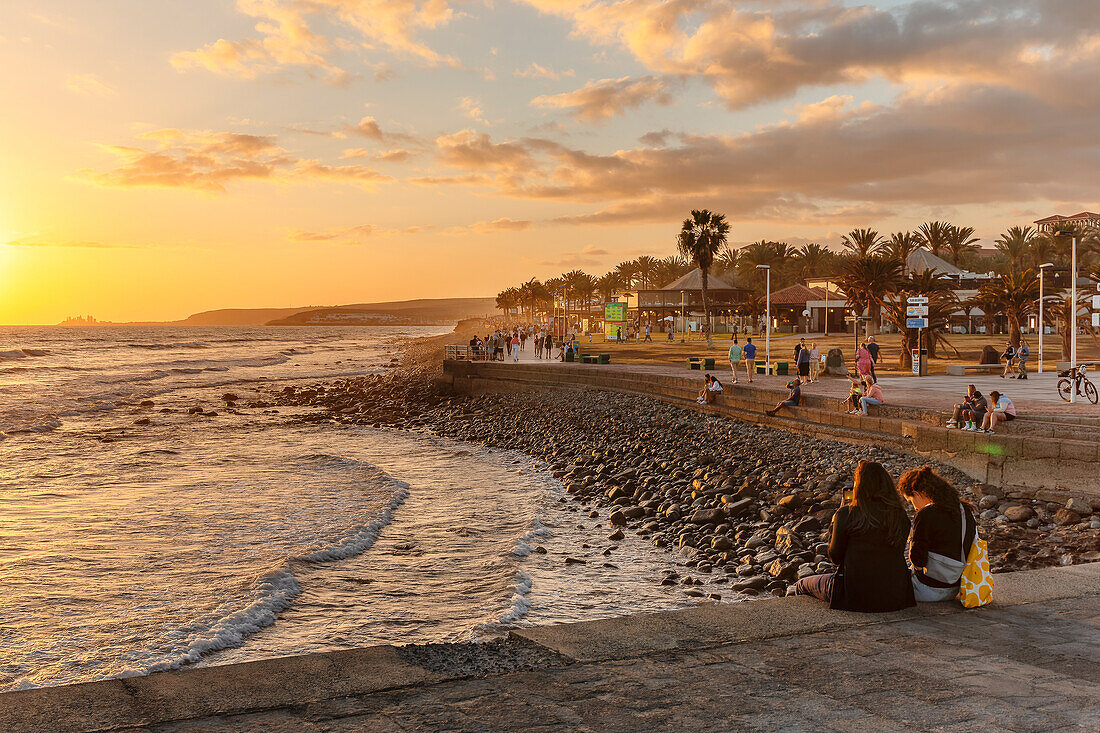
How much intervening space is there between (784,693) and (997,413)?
12494mm

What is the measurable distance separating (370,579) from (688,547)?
471 cm

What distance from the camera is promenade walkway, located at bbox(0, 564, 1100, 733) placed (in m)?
3.92

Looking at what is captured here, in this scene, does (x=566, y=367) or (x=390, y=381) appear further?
(x=390, y=381)

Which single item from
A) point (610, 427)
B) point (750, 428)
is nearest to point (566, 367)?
point (610, 427)

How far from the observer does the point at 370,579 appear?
10.5 meters

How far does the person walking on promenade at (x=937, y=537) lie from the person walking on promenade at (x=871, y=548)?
0.19 m

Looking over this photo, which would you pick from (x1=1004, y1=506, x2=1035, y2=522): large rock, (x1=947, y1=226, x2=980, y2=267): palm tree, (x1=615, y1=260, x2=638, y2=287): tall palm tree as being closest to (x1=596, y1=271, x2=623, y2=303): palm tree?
(x1=615, y1=260, x2=638, y2=287): tall palm tree

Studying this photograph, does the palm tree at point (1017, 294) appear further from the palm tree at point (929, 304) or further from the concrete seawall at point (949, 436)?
the concrete seawall at point (949, 436)

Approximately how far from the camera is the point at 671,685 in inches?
173

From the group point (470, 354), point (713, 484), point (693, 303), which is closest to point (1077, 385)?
point (713, 484)

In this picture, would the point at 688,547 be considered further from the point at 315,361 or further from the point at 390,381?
the point at 315,361

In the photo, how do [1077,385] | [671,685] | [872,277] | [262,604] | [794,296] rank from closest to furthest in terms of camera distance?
[671,685], [262,604], [1077,385], [872,277], [794,296]

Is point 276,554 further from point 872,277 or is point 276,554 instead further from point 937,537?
point 872,277

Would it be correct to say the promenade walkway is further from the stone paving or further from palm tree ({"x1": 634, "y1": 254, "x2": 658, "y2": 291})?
palm tree ({"x1": 634, "y1": 254, "x2": 658, "y2": 291})
